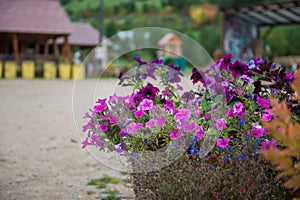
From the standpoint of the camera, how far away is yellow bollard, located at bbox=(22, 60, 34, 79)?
1867cm

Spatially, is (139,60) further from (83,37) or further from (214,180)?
(83,37)

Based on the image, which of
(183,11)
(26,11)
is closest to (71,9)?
(183,11)

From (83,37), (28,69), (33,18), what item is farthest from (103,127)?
(83,37)

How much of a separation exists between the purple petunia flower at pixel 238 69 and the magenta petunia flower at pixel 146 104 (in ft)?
1.75

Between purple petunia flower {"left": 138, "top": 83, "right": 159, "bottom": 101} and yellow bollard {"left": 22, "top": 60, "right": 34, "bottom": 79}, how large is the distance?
17.1m

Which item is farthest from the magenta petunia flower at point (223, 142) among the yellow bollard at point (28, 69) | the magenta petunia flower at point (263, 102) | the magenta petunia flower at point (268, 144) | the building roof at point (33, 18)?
the building roof at point (33, 18)

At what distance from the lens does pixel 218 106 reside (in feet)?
7.79

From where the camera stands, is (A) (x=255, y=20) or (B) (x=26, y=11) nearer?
(A) (x=255, y=20)

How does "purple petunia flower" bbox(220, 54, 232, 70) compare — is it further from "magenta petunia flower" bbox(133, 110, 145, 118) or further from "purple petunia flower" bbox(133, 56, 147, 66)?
"magenta petunia flower" bbox(133, 110, 145, 118)

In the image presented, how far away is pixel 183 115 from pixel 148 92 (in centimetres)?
28

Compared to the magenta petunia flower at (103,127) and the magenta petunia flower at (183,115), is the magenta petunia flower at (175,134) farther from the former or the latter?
the magenta petunia flower at (103,127)

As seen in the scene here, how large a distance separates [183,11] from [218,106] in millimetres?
55042

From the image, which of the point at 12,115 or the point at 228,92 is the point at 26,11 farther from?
the point at 228,92

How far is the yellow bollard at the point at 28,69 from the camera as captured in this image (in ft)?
61.3
